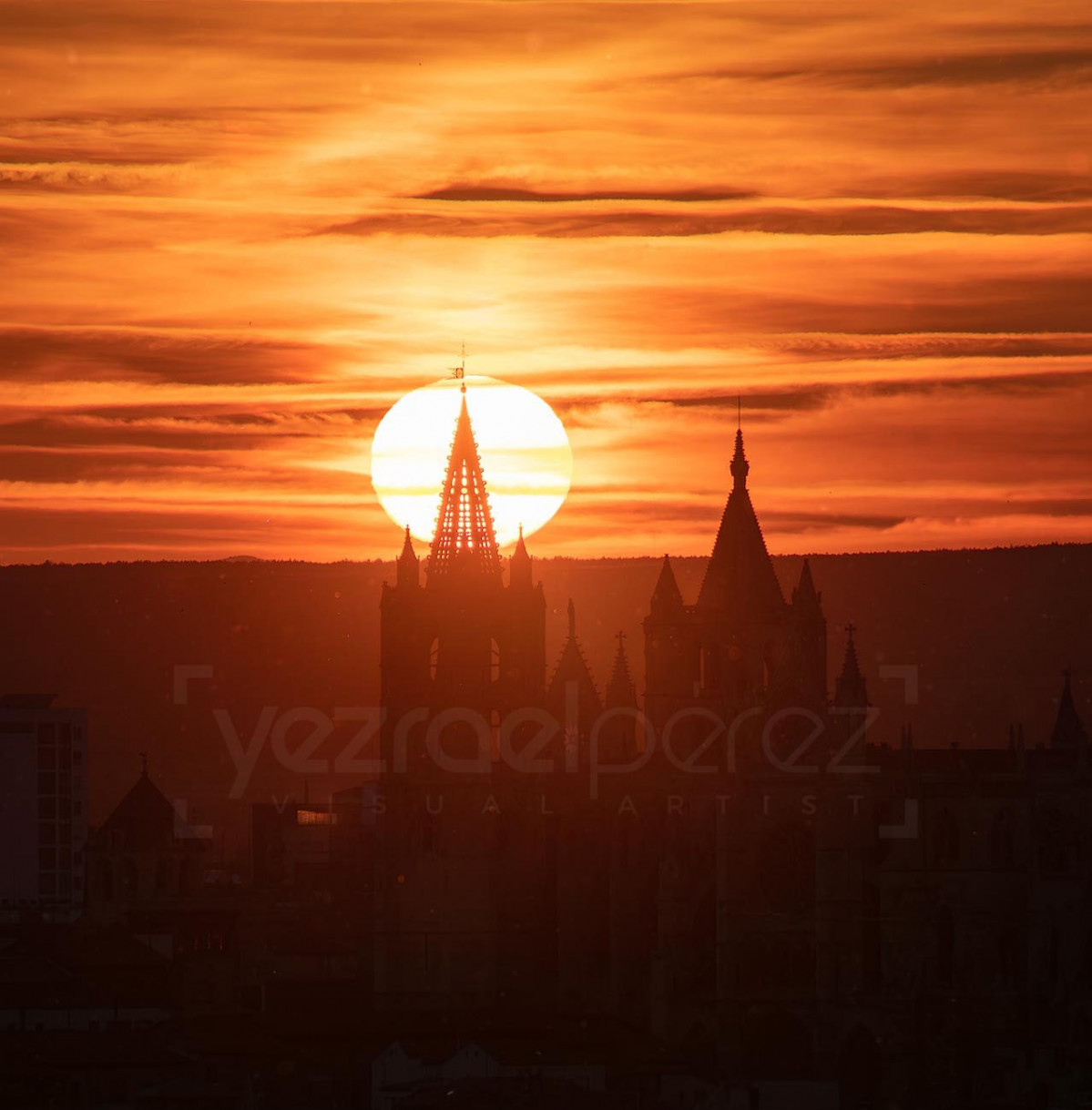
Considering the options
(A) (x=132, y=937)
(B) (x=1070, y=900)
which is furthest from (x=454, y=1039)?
(A) (x=132, y=937)

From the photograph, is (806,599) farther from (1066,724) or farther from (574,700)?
(1066,724)

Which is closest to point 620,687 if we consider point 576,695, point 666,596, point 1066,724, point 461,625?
point 576,695

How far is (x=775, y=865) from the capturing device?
11312 centimetres

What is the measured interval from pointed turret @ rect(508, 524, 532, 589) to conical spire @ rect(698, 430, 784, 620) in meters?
7.54

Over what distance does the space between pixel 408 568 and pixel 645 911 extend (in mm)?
18233

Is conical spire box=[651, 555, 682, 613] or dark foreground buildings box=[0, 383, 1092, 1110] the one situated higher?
conical spire box=[651, 555, 682, 613]

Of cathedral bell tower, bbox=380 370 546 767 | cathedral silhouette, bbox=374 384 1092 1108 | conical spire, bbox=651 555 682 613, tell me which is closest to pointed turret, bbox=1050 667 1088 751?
cathedral silhouette, bbox=374 384 1092 1108

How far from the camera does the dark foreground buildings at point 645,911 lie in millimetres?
103312

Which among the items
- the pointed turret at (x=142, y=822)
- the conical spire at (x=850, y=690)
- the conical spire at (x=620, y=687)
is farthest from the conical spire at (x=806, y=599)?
the pointed turret at (x=142, y=822)

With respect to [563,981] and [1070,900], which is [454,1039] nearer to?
[563,981]

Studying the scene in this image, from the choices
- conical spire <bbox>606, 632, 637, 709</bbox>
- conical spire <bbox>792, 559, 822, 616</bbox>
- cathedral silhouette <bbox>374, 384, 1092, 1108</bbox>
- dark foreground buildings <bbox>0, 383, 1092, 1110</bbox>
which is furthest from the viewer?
conical spire <bbox>606, 632, 637, 709</bbox>

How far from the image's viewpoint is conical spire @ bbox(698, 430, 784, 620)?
124 metres

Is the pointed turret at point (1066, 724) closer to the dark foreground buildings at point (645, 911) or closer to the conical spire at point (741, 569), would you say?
the dark foreground buildings at point (645, 911)

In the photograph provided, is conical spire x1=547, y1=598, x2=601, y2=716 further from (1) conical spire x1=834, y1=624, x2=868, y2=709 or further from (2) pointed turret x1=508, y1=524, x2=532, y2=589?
(1) conical spire x1=834, y1=624, x2=868, y2=709
